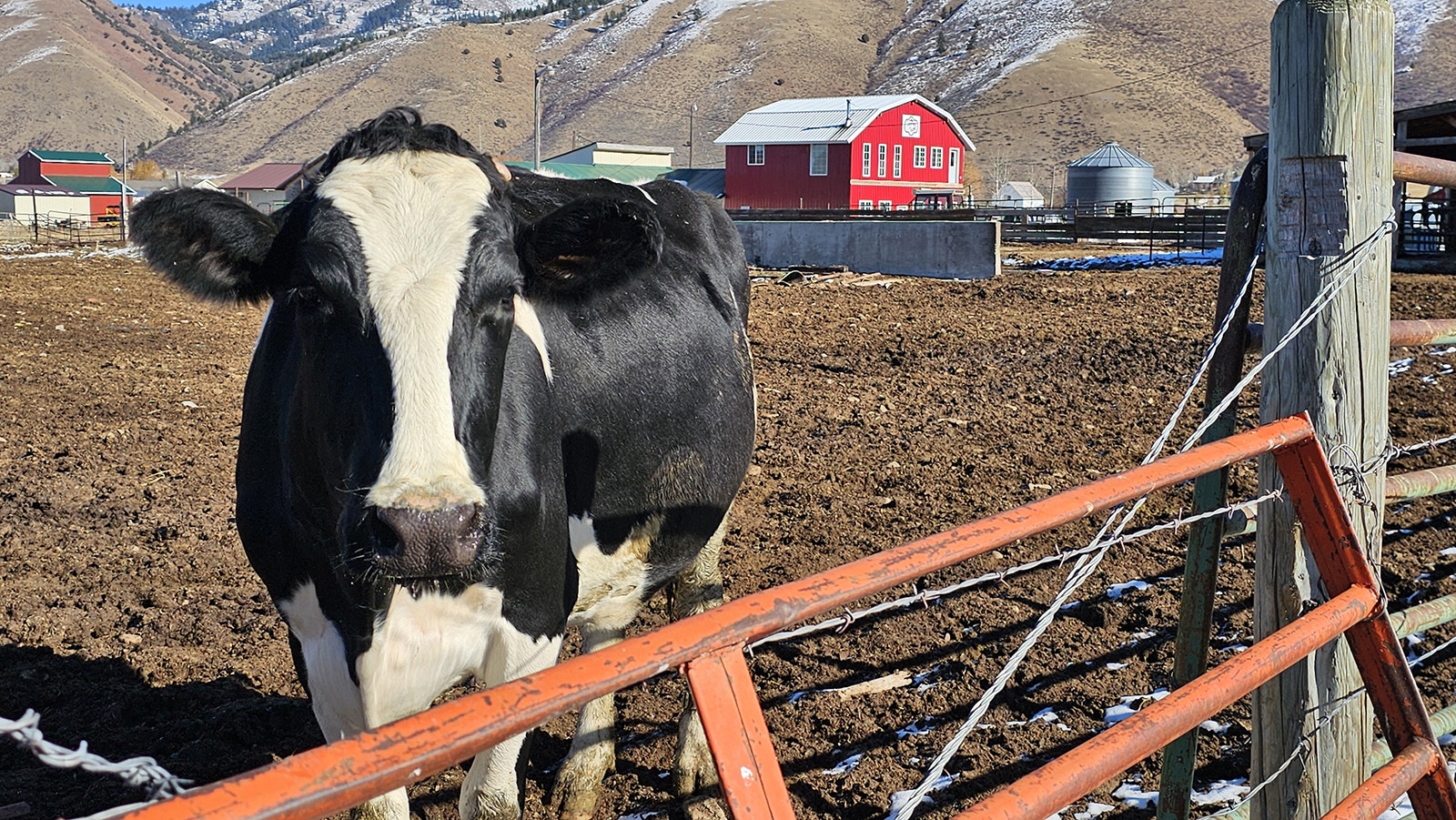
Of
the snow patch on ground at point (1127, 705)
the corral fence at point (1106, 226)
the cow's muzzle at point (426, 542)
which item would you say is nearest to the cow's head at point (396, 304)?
the cow's muzzle at point (426, 542)

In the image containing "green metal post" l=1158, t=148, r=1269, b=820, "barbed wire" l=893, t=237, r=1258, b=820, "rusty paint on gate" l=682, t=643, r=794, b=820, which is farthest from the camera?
"green metal post" l=1158, t=148, r=1269, b=820

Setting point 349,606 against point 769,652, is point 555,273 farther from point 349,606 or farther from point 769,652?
point 769,652

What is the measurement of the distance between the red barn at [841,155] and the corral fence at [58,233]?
81.2ft

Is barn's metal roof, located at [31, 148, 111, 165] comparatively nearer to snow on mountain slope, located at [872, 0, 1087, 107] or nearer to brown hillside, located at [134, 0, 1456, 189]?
brown hillside, located at [134, 0, 1456, 189]

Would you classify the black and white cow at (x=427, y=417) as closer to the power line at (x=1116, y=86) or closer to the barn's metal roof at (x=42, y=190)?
the barn's metal roof at (x=42, y=190)

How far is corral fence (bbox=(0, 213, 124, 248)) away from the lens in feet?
118

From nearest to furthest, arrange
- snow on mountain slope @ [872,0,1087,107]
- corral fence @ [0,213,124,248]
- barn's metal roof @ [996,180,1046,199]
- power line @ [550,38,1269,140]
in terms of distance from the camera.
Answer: corral fence @ [0,213,124,248]
barn's metal roof @ [996,180,1046,199]
power line @ [550,38,1269,140]
snow on mountain slope @ [872,0,1087,107]

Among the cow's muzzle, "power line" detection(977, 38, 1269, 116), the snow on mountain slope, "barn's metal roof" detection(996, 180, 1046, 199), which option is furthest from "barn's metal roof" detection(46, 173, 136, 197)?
the cow's muzzle

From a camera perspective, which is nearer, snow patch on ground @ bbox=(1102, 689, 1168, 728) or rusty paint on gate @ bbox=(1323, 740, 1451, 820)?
rusty paint on gate @ bbox=(1323, 740, 1451, 820)

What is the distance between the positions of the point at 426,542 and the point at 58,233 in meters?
45.5

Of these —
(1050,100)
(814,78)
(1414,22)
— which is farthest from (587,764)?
(1414,22)

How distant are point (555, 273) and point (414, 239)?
524mm

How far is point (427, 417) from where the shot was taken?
2.62 m

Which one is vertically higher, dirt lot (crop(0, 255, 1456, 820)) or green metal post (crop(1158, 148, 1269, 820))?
green metal post (crop(1158, 148, 1269, 820))
